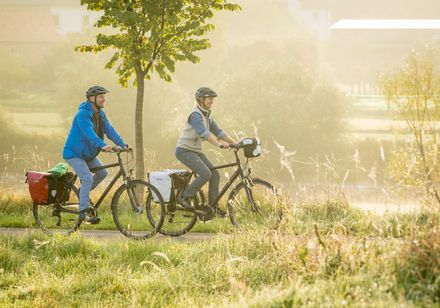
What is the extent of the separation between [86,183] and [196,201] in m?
1.51

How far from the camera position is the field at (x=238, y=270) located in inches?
234

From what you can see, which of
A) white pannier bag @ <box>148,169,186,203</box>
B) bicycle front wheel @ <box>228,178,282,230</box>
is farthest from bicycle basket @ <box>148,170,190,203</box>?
bicycle front wheel @ <box>228,178,282,230</box>

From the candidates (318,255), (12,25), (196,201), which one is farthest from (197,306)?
(12,25)

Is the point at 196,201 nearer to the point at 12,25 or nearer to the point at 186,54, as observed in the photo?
the point at 186,54

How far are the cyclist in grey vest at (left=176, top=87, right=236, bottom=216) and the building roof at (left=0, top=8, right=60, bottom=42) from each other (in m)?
74.1

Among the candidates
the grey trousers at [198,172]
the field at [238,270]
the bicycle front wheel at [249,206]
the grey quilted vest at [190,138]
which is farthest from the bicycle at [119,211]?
the bicycle front wheel at [249,206]

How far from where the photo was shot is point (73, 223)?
1066 centimetres

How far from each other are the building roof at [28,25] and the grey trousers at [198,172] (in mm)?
74177

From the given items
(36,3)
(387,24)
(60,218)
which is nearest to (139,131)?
(60,218)

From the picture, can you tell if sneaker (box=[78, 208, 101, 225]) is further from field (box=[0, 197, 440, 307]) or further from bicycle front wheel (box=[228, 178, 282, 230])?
bicycle front wheel (box=[228, 178, 282, 230])

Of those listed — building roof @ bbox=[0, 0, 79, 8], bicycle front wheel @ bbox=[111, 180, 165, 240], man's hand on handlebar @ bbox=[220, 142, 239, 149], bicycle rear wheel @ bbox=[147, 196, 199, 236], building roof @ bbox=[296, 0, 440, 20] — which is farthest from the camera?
building roof @ bbox=[296, 0, 440, 20]

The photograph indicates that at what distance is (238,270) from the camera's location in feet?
24.5

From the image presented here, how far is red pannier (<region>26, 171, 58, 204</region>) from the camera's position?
1029cm

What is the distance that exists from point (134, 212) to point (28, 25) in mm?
79428
